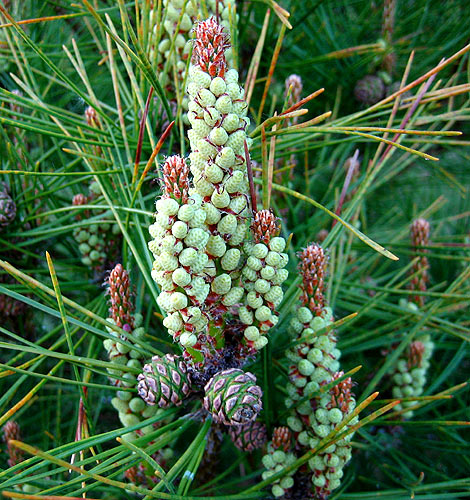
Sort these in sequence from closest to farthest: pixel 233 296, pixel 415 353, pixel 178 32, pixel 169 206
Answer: pixel 169 206, pixel 233 296, pixel 178 32, pixel 415 353

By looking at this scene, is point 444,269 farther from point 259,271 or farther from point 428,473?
point 259,271

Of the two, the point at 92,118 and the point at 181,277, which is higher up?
the point at 92,118

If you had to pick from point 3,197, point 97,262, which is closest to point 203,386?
point 97,262

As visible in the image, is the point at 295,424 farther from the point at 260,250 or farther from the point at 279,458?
the point at 260,250

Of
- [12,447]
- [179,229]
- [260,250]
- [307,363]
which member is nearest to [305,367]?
[307,363]

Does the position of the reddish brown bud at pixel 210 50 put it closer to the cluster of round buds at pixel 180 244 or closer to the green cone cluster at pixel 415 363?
the cluster of round buds at pixel 180 244

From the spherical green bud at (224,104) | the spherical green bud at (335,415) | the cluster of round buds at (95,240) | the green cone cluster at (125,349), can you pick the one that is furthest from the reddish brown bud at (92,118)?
the spherical green bud at (335,415)

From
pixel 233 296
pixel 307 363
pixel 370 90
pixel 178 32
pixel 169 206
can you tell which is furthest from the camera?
pixel 370 90
